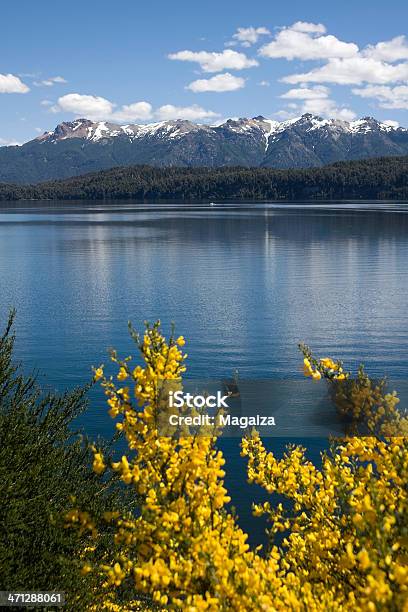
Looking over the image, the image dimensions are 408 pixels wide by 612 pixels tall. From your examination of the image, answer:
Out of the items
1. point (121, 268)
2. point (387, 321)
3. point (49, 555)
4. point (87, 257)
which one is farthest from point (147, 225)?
point (49, 555)

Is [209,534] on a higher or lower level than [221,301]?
higher

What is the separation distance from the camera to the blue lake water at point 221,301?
1897 inches

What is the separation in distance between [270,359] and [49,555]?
36814mm

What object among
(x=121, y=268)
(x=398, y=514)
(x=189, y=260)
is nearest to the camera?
(x=398, y=514)

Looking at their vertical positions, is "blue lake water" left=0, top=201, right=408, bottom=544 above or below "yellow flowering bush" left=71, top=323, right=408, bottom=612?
below

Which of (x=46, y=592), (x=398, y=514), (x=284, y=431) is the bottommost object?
(x=284, y=431)

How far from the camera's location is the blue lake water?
1897 inches

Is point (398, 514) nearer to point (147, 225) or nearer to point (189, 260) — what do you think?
point (189, 260)

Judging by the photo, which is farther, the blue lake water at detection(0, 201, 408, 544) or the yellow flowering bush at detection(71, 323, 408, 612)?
the blue lake water at detection(0, 201, 408, 544)

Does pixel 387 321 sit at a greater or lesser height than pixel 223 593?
lesser

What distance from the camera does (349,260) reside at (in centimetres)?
10406

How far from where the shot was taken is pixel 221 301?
7250 cm

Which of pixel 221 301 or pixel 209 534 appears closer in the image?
pixel 209 534

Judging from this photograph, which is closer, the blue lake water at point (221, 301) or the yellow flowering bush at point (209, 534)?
the yellow flowering bush at point (209, 534)
